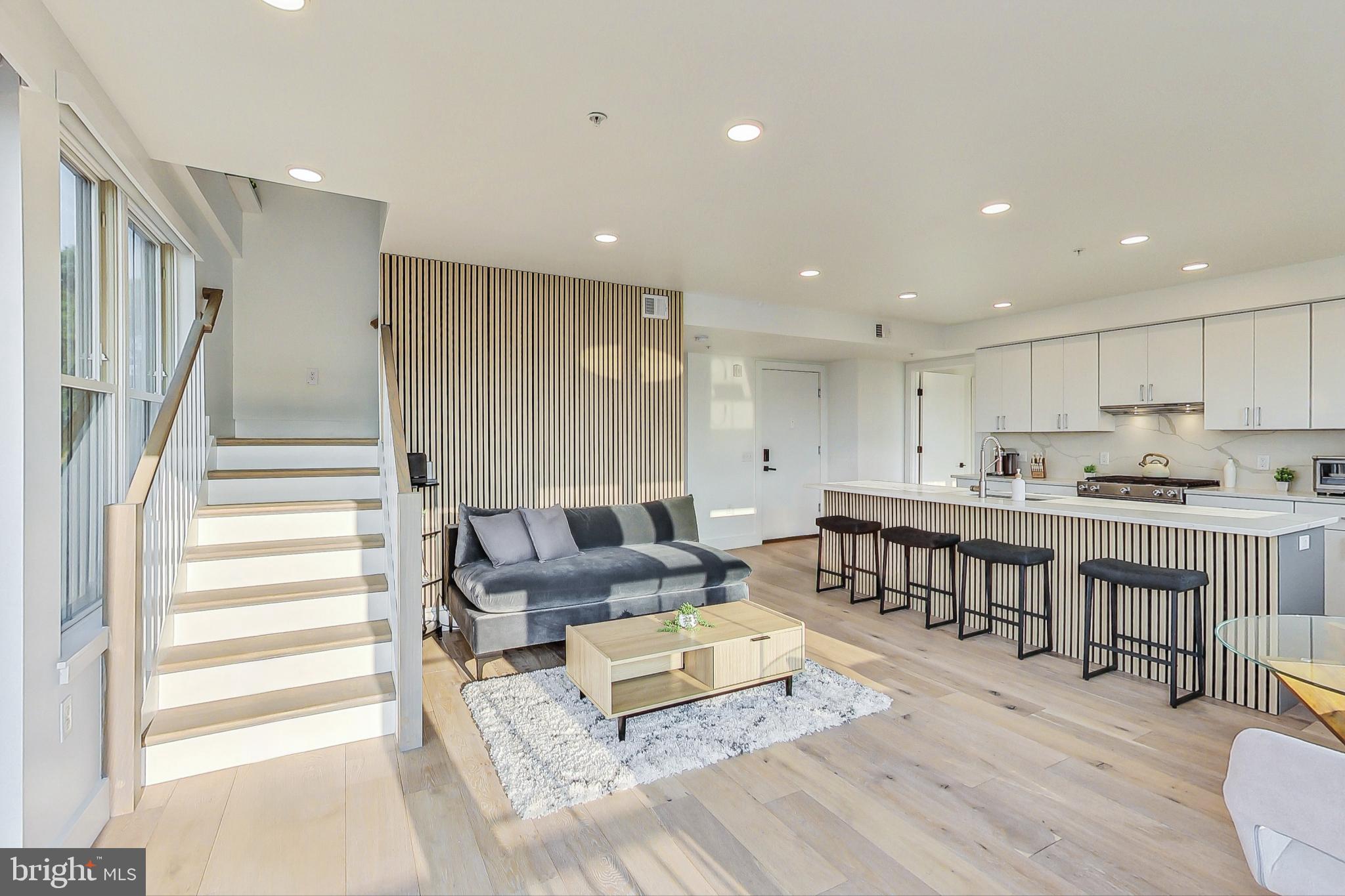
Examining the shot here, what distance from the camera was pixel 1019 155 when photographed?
278 centimetres

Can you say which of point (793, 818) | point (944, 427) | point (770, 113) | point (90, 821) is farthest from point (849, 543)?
point (90, 821)

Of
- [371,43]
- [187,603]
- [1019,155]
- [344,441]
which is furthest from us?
[344,441]

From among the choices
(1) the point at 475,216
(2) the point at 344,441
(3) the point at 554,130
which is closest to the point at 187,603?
(2) the point at 344,441

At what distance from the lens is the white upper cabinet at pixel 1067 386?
587 cm

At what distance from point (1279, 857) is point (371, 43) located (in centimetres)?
318

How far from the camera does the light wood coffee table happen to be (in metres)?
2.87

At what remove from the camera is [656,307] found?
5.39 m

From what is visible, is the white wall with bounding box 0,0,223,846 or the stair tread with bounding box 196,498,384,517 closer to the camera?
the white wall with bounding box 0,0,223,846

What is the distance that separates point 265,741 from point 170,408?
147 cm

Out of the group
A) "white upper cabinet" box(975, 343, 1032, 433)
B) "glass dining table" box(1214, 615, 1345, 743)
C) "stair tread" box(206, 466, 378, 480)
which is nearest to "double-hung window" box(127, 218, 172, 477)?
"stair tread" box(206, 466, 378, 480)

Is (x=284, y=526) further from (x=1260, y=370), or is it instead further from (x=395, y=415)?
(x=1260, y=370)

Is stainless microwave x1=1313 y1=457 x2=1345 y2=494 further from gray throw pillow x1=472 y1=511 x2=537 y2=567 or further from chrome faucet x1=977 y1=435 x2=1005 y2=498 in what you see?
gray throw pillow x1=472 y1=511 x2=537 y2=567

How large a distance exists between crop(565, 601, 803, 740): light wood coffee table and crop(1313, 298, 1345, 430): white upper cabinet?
13.8 feet

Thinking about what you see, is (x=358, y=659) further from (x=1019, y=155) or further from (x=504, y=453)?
(x=1019, y=155)
